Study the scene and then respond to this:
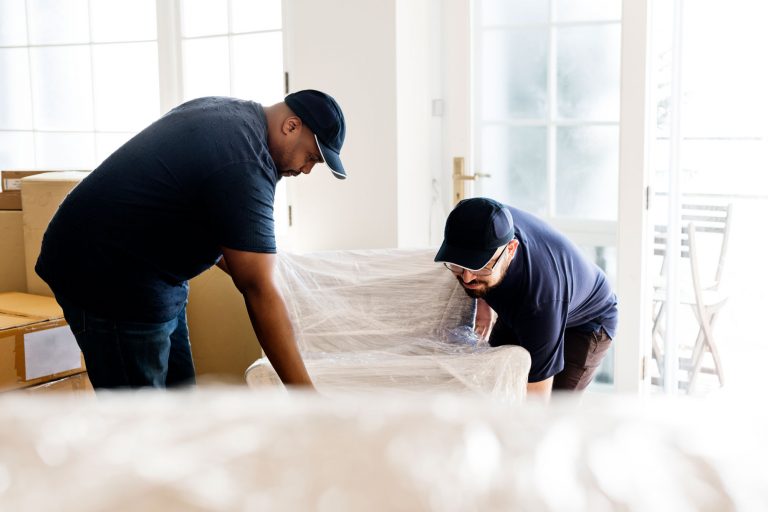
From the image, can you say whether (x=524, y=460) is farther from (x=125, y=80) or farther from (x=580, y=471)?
(x=125, y=80)

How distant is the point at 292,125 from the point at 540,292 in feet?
2.29

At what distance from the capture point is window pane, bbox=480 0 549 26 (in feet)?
9.95

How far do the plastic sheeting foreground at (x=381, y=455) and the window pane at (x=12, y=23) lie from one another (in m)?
4.73

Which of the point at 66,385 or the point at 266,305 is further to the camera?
the point at 66,385

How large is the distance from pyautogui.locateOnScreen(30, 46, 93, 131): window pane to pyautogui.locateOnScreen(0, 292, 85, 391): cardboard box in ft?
5.49

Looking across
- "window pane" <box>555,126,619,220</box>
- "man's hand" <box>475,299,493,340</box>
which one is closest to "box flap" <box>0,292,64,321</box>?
"man's hand" <box>475,299,493,340</box>

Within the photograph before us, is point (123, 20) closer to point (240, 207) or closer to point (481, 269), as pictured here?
point (240, 207)

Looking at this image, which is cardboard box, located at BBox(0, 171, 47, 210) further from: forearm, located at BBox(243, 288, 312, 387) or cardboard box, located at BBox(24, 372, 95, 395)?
forearm, located at BBox(243, 288, 312, 387)

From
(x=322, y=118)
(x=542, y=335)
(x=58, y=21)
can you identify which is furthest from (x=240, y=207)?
(x=58, y=21)

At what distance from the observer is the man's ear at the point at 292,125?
→ 75.1 inches

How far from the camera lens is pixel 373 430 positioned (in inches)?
5.6

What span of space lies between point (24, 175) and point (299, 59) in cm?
123

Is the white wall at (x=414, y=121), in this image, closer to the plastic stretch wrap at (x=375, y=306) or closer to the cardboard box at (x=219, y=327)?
the cardboard box at (x=219, y=327)

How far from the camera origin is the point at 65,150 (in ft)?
14.2
